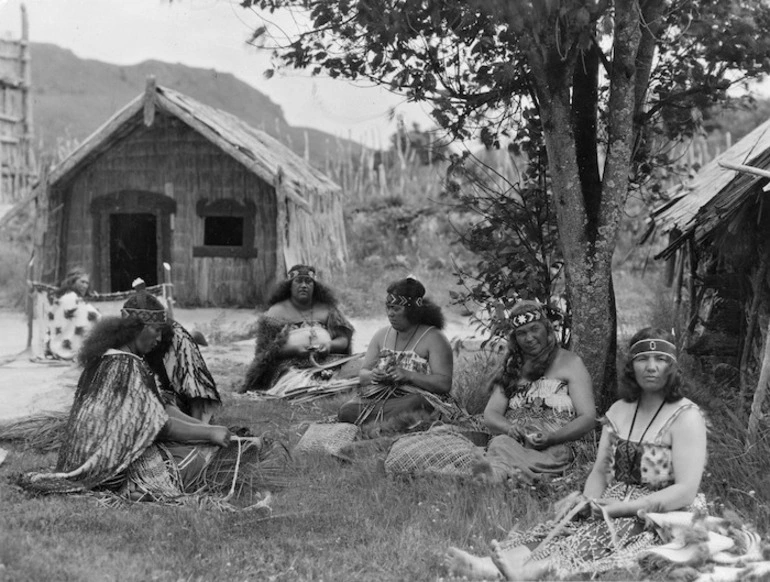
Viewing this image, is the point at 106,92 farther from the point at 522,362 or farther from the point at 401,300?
the point at 522,362

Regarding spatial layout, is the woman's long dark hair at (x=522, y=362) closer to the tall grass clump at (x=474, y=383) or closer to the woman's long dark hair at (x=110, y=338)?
the tall grass clump at (x=474, y=383)

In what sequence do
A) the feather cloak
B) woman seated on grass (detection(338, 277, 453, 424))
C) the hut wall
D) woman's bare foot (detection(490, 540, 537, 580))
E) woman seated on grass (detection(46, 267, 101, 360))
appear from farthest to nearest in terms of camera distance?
the hut wall
woman seated on grass (detection(46, 267, 101, 360))
the feather cloak
woman seated on grass (detection(338, 277, 453, 424))
woman's bare foot (detection(490, 540, 537, 580))

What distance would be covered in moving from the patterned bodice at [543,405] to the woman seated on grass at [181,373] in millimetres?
1951

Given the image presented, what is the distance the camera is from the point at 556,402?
214 inches

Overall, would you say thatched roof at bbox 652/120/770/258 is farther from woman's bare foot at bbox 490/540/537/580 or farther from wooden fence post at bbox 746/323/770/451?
woman's bare foot at bbox 490/540/537/580

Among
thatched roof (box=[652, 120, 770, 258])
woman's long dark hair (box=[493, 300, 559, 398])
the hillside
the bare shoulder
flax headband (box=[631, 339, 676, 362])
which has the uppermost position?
the hillside

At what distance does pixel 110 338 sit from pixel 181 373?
87 centimetres

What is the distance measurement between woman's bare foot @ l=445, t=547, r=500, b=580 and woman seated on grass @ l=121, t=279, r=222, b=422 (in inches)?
96.6

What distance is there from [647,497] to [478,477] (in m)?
1.20

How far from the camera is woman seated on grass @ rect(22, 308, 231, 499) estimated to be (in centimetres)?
512

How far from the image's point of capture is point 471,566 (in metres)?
4.02

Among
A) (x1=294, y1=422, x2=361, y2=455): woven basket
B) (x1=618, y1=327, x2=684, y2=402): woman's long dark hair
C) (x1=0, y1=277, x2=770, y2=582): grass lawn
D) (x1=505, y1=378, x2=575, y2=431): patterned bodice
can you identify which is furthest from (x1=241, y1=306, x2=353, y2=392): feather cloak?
(x1=618, y1=327, x2=684, y2=402): woman's long dark hair

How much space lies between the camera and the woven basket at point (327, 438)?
20.4 ft

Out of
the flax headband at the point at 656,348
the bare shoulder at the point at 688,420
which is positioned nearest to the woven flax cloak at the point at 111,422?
the flax headband at the point at 656,348
